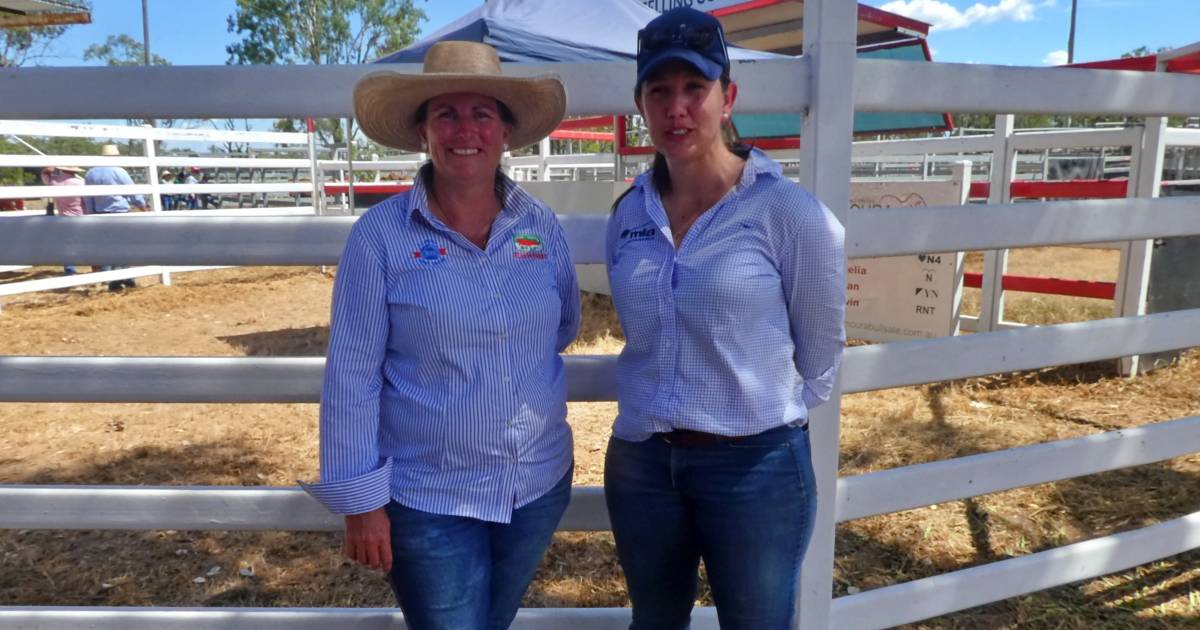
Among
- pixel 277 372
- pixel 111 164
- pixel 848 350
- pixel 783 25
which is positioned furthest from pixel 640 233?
pixel 111 164

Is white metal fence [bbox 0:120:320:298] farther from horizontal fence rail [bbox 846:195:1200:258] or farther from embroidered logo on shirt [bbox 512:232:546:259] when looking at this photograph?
horizontal fence rail [bbox 846:195:1200:258]

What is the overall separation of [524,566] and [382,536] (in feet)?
A: 1.02

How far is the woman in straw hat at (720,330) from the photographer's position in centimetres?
153

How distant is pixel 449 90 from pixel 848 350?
1117 millimetres

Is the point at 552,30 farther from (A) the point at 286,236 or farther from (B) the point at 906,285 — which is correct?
(A) the point at 286,236

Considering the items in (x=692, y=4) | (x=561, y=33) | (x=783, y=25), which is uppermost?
(x=692, y=4)

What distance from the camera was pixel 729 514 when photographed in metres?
1.57

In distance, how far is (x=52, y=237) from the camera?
187cm

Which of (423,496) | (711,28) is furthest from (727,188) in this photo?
(423,496)

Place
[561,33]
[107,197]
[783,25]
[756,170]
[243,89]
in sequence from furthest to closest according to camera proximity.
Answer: [107,197]
[783,25]
[561,33]
[243,89]
[756,170]

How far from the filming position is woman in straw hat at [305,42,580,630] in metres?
1.49

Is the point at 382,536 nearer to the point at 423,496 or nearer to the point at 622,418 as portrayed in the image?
the point at 423,496

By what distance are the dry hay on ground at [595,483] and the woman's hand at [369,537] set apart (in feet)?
4.76

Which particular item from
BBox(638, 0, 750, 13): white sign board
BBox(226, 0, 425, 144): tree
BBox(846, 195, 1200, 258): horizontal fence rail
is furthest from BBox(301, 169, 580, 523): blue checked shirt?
BBox(226, 0, 425, 144): tree
